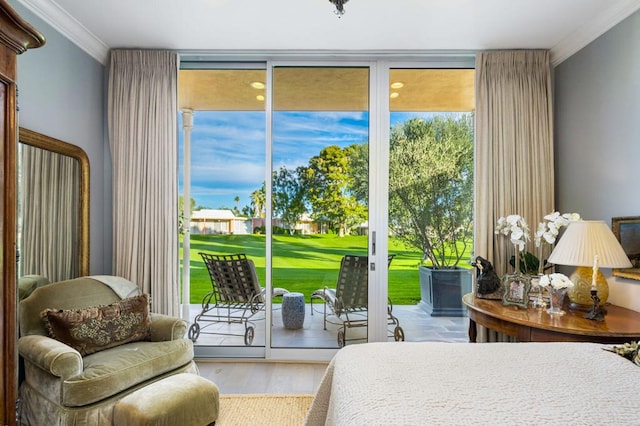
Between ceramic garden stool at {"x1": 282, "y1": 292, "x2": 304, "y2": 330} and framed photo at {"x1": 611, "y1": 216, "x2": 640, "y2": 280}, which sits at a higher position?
framed photo at {"x1": 611, "y1": 216, "x2": 640, "y2": 280}

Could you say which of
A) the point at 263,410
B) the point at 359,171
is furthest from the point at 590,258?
the point at 263,410

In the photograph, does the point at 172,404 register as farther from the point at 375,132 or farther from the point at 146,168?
the point at 375,132

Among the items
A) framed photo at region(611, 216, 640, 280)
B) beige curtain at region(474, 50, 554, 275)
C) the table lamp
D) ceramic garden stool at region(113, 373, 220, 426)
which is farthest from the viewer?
beige curtain at region(474, 50, 554, 275)

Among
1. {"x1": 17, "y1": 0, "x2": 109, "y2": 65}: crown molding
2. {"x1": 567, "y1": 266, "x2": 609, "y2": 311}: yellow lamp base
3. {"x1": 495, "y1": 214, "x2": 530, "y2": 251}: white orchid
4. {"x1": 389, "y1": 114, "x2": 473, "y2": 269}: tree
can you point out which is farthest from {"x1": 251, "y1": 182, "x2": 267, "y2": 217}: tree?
{"x1": 567, "y1": 266, "x2": 609, "y2": 311}: yellow lamp base

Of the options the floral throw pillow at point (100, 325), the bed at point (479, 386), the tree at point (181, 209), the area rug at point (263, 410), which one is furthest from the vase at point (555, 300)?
the tree at point (181, 209)

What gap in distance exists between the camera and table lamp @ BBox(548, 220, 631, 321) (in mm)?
2275

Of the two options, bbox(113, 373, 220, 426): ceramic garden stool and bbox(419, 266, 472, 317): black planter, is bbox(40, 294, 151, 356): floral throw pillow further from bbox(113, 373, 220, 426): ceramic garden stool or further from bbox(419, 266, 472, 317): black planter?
bbox(419, 266, 472, 317): black planter

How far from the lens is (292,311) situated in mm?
3508

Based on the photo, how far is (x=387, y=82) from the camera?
3.40 metres

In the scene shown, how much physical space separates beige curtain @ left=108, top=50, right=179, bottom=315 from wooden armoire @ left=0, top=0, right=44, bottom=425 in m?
1.64

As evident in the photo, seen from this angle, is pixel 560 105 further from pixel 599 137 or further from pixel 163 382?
pixel 163 382

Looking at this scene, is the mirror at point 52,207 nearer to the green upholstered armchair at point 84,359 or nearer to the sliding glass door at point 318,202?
the green upholstered armchair at point 84,359

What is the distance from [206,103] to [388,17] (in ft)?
5.98

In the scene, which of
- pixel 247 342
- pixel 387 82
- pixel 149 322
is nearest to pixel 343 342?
pixel 247 342
